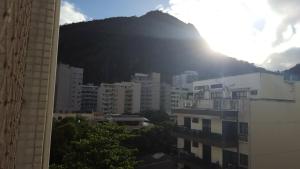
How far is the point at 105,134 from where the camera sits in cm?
1633

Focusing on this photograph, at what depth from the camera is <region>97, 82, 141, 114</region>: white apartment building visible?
79419 millimetres

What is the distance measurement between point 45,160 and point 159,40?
131404mm

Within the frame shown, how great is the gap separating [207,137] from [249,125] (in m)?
3.79

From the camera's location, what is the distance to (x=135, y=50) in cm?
12394

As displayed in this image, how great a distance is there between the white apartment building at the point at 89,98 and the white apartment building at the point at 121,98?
727 centimetres

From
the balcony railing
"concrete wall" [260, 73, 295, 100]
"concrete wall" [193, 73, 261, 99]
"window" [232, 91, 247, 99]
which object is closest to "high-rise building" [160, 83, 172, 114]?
the balcony railing

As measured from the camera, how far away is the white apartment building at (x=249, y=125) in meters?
18.5

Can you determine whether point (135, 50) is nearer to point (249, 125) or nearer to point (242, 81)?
point (242, 81)

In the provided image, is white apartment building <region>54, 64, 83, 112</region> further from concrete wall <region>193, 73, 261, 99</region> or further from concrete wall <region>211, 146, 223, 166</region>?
concrete wall <region>211, 146, 223, 166</region>

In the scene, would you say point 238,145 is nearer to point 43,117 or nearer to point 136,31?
point 43,117

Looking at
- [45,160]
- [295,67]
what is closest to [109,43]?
[295,67]

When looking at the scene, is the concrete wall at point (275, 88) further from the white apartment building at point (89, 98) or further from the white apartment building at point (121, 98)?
the white apartment building at point (89, 98)

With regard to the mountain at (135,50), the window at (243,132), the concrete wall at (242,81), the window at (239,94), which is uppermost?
the mountain at (135,50)

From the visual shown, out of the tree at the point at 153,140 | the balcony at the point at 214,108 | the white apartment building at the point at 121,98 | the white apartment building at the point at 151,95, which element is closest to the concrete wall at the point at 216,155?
the balcony at the point at 214,108
